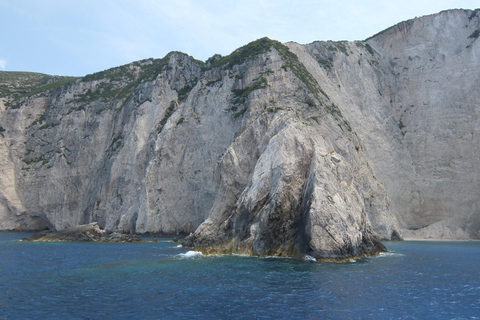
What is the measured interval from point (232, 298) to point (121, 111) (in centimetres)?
6805

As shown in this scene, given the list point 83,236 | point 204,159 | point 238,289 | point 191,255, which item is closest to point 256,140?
point 204,159

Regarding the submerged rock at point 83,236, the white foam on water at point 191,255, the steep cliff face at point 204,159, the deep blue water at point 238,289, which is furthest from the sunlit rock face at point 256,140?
the deep blue water at point 238,289

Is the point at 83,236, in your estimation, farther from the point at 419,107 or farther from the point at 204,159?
the point at 419,107

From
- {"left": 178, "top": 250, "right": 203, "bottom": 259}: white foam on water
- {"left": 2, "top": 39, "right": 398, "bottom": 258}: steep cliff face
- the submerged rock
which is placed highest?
{"left": 2, "top": 39, "right": 398, "bottom": 258}: steep cliff face

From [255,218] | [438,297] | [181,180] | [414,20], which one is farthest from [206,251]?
[414,20]

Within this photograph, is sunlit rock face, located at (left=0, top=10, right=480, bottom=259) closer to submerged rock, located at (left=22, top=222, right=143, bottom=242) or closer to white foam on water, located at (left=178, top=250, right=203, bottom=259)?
white foam on water, located at (left=178, top=250, right=203, bottom=259)

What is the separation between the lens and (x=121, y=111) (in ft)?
257

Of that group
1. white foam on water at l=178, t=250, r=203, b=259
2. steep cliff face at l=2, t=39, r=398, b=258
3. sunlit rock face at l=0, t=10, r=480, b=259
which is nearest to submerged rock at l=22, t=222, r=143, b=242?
steep cliff face at l=2, t=39, r=398, b=258

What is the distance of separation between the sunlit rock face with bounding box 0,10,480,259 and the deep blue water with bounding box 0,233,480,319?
8.88 metres

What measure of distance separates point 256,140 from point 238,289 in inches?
1143

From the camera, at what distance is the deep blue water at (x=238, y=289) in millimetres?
14969

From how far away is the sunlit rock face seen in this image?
129ft

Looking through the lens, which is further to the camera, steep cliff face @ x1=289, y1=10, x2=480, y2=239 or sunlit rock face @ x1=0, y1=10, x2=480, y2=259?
steep cliff face @ x1=289, y1=10, x2=480, y2=239

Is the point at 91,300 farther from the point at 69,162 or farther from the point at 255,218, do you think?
the point at 69,162
